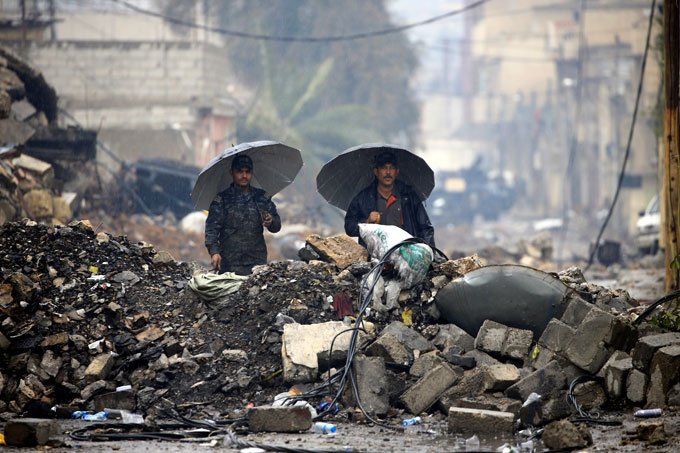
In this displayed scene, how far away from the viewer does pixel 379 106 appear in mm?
39875

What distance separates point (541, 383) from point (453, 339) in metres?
0.87

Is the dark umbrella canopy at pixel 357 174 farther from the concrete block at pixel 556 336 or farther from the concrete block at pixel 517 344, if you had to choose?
the concrete block at pixel 556 336

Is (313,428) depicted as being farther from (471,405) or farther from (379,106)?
(379,106)

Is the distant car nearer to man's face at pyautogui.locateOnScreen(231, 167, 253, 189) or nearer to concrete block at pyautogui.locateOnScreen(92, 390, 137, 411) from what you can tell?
man's face at pyautogui.locateOnScreen(231, 167, 253, 189)

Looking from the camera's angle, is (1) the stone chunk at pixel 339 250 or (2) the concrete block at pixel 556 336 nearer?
(2) the concrete block at pixel 556 336

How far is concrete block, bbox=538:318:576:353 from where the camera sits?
695 cm

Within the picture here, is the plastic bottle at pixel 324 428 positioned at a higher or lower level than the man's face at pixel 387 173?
lower

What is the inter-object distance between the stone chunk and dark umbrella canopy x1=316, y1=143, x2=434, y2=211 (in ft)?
2.35

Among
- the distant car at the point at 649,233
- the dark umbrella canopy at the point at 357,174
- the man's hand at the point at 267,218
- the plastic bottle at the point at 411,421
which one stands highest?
the dark umbrella canopy at the point at 357,174

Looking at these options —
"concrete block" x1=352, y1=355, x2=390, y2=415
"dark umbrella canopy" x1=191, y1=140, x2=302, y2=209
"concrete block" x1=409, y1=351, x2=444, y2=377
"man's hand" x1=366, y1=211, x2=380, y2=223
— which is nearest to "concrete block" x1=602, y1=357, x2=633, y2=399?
"concrete block" x1=409, y1=351, x2=444, y2=377

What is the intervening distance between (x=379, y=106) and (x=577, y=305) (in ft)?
109

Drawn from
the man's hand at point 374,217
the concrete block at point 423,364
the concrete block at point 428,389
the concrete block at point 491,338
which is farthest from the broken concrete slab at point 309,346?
the man's hand at point 374,217

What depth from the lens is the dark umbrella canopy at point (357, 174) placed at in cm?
913

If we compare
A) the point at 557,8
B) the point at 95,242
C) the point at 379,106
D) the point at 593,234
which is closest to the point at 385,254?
the point at 95,242
